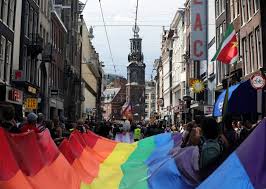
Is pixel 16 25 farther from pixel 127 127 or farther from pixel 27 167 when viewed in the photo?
pixel 27 167

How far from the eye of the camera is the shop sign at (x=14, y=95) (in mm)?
27869

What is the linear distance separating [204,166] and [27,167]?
9.78 feet

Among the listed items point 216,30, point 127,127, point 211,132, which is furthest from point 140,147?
point 216,30

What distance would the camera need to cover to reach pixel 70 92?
2319 inches

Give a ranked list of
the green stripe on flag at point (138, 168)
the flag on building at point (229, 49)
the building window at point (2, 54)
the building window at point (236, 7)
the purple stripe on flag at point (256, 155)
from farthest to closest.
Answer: the building window at point (236, 7) < the building window at point (2, 54) < the flag on building at point (229, 49) < the green stripe on flag at point (138, 168) < the purple stripe on flag at point (256, 155)

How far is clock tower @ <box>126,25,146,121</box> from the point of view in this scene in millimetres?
168500

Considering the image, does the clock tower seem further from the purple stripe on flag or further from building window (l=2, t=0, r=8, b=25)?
the purple stripe on flag

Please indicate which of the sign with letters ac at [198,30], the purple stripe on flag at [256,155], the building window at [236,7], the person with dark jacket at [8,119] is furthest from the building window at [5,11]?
the purple stripe on flag at [256,155]

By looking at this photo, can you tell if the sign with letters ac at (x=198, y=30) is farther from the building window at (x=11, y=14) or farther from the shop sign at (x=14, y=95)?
the building window at (x=11, y=14)

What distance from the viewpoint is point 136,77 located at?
559ft

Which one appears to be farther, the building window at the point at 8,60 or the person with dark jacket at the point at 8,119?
the building window at the point at 8,60

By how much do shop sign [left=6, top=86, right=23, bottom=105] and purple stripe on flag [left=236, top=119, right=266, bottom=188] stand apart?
23155 mm

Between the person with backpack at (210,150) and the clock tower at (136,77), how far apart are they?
525ft

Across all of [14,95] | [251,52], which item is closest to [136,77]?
[14,95]
